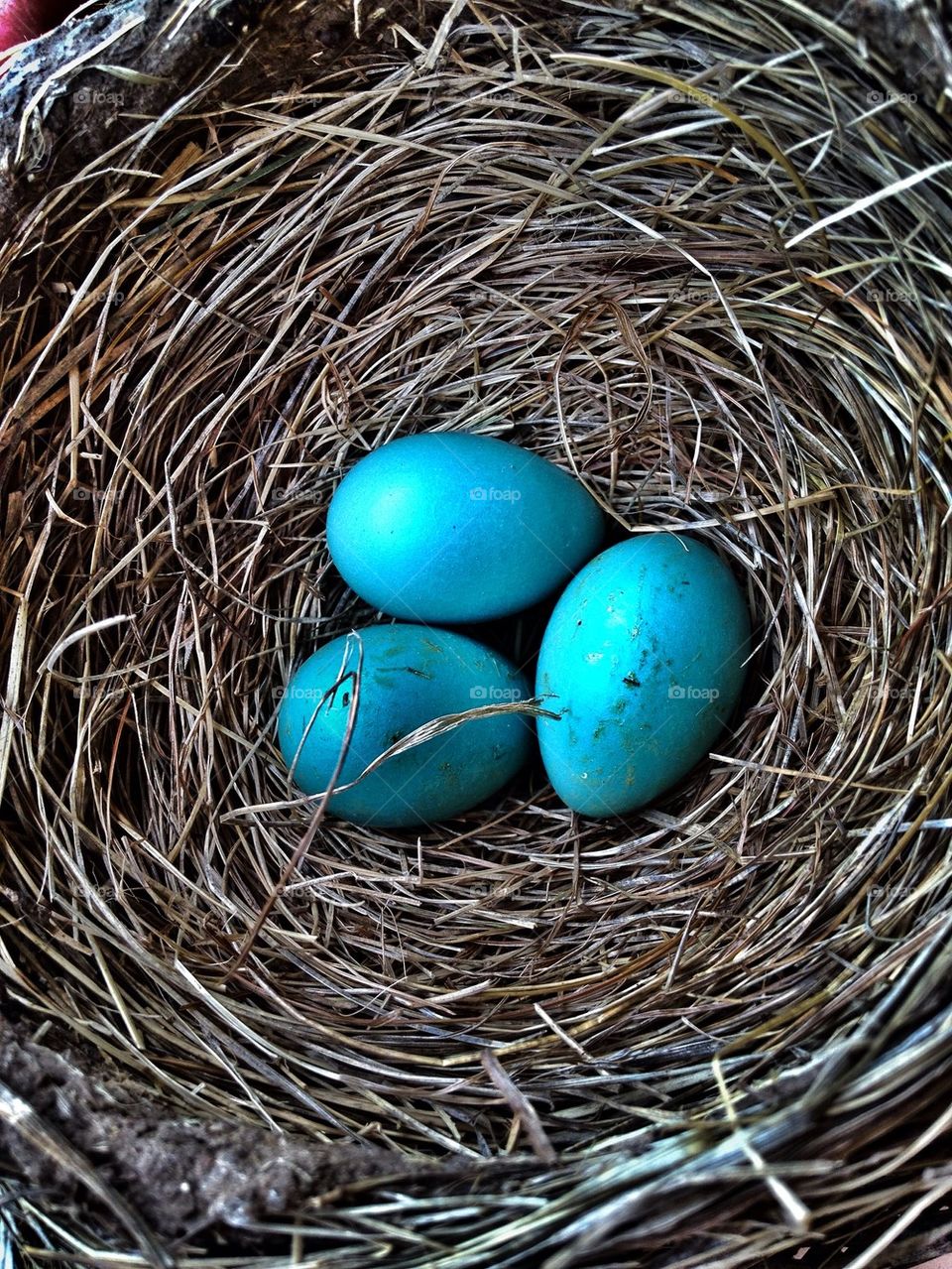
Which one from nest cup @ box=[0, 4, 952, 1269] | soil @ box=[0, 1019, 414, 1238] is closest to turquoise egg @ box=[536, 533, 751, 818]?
nest cup @ box=[0, 4, 952, 1269]

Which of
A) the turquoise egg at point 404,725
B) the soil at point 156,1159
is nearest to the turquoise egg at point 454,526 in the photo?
the turquoise egg at point 404,725

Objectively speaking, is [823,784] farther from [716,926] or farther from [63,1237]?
[63,1237]

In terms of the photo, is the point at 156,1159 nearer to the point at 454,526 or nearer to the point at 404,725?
the point at 404,725

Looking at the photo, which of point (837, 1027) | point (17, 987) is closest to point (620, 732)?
point (837, 1027)

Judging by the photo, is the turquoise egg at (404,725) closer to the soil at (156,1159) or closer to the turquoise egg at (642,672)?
the turquoise egg at (642,672)

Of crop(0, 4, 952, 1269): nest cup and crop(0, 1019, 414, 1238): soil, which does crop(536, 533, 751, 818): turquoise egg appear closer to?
crop(0, 4, 952, 1269): nest cup
